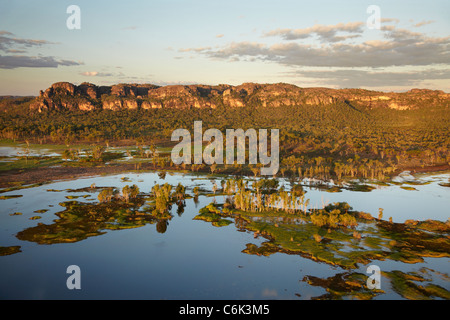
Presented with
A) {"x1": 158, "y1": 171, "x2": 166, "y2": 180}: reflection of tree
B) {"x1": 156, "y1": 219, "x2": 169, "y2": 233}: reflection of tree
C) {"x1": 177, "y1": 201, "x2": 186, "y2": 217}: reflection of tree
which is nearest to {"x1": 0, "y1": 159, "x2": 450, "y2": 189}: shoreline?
{"x1": 158, "y1": 171, "x2": 166, "y2": 180}: reflection of tree

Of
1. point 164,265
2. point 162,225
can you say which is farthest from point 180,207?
point 164,265

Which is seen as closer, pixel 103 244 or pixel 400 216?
pixel 103 244

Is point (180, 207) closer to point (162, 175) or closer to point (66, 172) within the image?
point (162, 175)

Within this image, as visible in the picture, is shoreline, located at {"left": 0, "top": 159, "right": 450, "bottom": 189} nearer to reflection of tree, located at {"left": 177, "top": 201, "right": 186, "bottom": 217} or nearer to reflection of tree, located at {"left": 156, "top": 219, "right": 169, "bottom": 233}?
reflection of tree, located at {"left": 177, "top": 201, "right": 186, "bottom": 217}

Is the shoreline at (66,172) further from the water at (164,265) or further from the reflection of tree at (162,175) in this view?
the water at (164,265)
